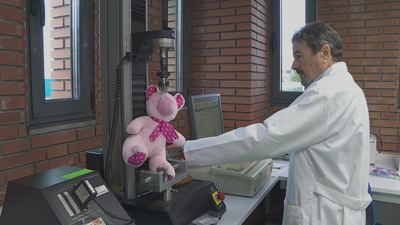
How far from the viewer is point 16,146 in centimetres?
150

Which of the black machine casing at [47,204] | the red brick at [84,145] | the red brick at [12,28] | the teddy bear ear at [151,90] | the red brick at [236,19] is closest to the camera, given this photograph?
the black machine casing at [47,204]

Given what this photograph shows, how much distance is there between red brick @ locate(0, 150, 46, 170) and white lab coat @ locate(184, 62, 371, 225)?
31.4 inches

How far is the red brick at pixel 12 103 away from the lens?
1.44 metres

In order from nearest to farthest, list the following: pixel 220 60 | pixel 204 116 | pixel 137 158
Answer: pixel 137 158 < pixel 204 116 < pixel 220 60

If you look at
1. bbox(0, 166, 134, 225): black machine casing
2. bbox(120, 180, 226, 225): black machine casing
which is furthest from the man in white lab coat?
bbox(0, 166, 134, 225): black machine casing

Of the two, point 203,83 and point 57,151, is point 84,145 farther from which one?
point 203,83

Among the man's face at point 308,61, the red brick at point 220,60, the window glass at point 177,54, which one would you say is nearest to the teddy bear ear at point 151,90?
the man's face at point 308,61

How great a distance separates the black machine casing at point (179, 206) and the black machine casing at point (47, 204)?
15 cm

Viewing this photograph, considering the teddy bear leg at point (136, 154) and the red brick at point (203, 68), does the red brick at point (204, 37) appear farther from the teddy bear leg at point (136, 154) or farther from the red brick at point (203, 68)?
the teddy bear leg at point (136, 154)

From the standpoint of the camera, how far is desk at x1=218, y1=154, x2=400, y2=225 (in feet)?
5.07

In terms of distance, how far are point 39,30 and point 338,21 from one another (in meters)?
2.49

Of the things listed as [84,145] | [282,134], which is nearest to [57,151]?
[84,145]

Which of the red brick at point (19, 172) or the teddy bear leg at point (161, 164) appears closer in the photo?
the teddy bear leg at point (161, 164)

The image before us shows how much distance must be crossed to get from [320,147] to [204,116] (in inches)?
28.5
